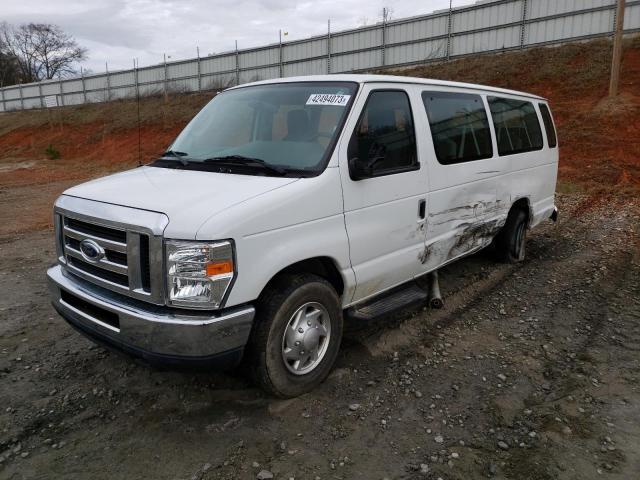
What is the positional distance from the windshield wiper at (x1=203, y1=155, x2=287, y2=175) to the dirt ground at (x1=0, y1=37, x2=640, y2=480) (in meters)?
1.56

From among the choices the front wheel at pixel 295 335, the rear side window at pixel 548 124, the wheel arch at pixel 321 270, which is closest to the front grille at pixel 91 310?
the front wheel at pixel 295 335

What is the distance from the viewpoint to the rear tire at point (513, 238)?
20.2 feet

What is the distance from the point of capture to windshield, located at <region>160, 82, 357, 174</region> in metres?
3.45

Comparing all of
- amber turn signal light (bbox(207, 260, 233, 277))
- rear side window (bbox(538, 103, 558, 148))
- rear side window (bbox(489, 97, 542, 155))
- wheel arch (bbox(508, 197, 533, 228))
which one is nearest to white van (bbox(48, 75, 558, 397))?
amber turn signal light (bbox(207, 260, 233, 277))

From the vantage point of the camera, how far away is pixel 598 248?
6.94 metres

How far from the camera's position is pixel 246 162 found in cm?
348

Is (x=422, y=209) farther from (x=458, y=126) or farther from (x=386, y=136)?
(x=458, y=126)

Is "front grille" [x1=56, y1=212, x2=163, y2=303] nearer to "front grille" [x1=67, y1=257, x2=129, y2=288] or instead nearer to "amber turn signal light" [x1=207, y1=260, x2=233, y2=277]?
"front grille" [x1=67, y1=257, x2=129, y2=288]

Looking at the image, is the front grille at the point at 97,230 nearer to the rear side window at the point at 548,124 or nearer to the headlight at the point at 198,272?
the headlight at the point at 198,272

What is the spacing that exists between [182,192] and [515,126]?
4.35 m

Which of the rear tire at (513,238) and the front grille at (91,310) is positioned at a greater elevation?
the front grille at (91,310)

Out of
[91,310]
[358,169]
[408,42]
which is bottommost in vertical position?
[91,310]

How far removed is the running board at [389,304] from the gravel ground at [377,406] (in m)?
0.38

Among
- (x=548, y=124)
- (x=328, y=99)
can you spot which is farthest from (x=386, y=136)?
(x=548, y=124)
